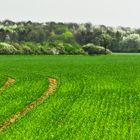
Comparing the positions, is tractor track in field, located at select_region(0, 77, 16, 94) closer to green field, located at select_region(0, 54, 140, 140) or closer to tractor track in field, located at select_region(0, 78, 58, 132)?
green field, located at select_region(0, 54, 140, 140)

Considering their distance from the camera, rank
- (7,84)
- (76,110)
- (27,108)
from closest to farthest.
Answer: (76,110), (27,108), (7,84)

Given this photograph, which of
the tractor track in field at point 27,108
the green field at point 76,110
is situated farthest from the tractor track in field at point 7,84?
the tractor track in field at point 27,108

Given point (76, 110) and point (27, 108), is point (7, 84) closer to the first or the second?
point (27, 108)

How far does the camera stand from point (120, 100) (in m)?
42.9

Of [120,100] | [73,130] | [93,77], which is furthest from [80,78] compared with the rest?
[73,130]

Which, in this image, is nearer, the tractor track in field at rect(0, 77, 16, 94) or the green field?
the green field

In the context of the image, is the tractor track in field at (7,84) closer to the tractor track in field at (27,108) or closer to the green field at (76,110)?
the green field at (76,110)

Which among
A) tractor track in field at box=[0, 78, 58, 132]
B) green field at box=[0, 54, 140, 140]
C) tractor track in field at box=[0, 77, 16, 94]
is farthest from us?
tractor track in field at box=[0, 77, 16, 94]

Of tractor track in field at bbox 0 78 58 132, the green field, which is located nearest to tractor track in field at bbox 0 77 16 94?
the green field

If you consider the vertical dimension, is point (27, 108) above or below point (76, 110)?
below

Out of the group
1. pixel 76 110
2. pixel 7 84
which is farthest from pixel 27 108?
pixel 7 84

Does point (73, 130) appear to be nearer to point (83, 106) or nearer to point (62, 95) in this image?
point (83, 106)

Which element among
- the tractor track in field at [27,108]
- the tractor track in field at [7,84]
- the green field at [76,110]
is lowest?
the tractor track in field at [7,84]

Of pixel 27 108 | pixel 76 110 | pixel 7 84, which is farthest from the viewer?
pixel 7 84
